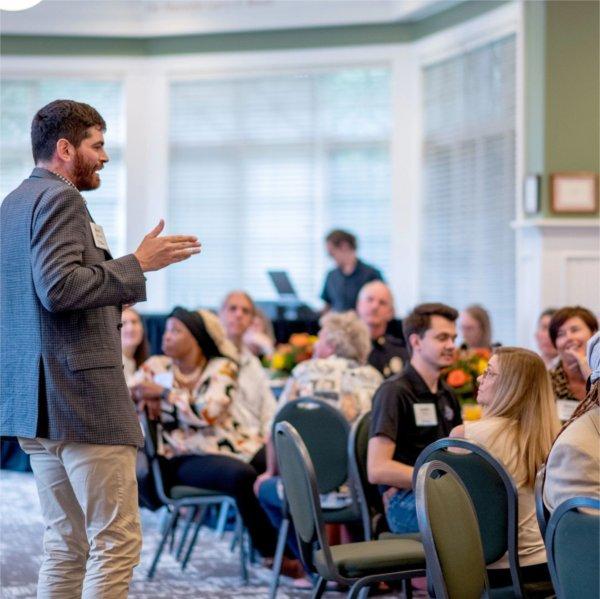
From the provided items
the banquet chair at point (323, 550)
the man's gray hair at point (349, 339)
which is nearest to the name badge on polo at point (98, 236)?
the banquet chair at point (323, 550)

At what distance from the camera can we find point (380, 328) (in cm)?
647

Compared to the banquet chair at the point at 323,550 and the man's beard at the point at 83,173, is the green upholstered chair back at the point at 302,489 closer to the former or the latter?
the banquet chair at the point at 323,550

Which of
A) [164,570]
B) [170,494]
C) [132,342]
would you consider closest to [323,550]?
[170,494]

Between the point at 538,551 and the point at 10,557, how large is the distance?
307 cm

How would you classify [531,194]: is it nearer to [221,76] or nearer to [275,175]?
[275,175]

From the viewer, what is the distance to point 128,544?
114 inches

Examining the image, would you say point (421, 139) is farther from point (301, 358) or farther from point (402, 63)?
point (301, 358)

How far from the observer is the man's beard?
2.99m

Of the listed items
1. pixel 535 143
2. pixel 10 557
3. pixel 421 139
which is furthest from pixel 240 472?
pixel 421 139

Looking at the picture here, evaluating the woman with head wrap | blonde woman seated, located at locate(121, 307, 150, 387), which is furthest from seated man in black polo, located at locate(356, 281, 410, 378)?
the woman with head wrap

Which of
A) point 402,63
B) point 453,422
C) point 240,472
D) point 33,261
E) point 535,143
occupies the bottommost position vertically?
point 240,472

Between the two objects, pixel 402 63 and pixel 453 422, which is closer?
pixel 453 422

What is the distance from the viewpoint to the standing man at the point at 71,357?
9.25ft

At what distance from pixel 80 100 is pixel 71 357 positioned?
27.5 ft
